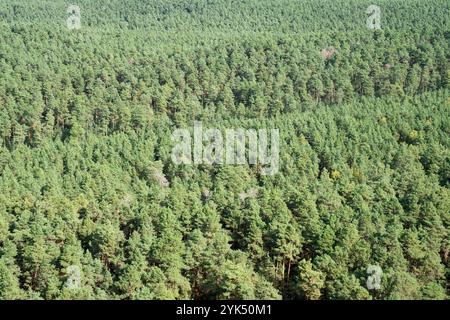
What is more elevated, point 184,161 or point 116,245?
point 184,161

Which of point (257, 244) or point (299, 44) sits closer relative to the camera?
point (257, 244)

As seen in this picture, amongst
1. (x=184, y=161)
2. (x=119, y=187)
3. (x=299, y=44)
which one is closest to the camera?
(x=119, y=187)

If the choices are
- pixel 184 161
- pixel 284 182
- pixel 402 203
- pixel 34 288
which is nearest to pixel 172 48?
pixel 184 161

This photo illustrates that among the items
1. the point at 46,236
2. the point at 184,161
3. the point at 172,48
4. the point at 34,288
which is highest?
the point at 172,48
